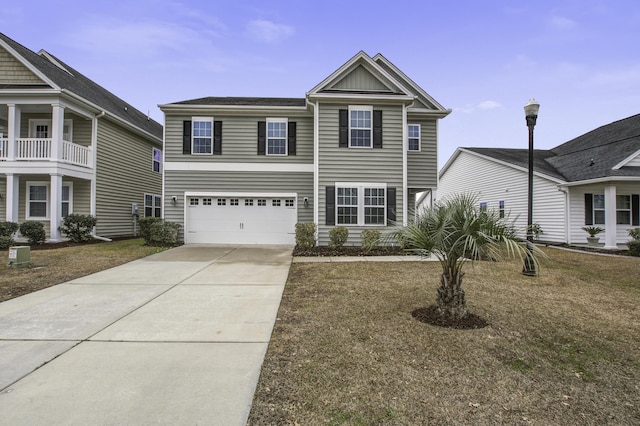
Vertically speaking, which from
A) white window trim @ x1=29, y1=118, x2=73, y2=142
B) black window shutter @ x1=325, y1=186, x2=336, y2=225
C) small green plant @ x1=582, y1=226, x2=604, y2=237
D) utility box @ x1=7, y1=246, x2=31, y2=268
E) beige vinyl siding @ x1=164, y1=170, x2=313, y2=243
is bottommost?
utility box @ x1=7, y1=246, x2=31, y2=268

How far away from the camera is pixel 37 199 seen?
46.1 feet

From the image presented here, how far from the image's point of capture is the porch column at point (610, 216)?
1332 cm

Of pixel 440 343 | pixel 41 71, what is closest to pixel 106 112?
pixel 41 71

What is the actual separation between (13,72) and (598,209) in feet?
82.3

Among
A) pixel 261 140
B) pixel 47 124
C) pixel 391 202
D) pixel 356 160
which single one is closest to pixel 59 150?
pixel 47 124

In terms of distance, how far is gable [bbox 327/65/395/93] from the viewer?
12734 mm

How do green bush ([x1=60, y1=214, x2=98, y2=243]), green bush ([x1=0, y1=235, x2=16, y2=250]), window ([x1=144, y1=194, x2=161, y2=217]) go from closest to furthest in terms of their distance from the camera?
green bush ([x1=0, y1=235, x2=16, y2=250])
green bush ([x1=60, y1=214, x2=98, y2=243])
window ([x1=144, y1=194, x2=161, y2=217])

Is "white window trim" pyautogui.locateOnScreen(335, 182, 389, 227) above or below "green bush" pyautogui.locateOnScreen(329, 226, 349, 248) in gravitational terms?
above

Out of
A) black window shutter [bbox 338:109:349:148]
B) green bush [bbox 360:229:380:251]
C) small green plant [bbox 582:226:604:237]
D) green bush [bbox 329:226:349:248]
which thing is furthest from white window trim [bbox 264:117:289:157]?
small green plant [bbox 582:226:604:237]

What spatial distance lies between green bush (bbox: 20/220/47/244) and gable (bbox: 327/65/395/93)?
41.0ft

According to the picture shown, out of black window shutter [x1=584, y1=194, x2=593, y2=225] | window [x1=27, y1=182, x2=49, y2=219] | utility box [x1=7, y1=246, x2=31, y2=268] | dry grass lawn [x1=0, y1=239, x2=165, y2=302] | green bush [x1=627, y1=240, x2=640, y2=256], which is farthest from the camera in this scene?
black window shutter [x1=584, y1=194, x2=593, y2=225]

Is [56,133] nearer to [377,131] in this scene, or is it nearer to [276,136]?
[276,136]

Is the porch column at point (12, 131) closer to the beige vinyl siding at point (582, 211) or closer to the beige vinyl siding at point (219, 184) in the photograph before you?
the beige vinyl siding at point (219, 184)

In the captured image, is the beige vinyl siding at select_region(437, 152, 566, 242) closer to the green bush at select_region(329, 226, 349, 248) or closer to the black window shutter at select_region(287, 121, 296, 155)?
the green bush at select_region(329, 226, 349, 248)
